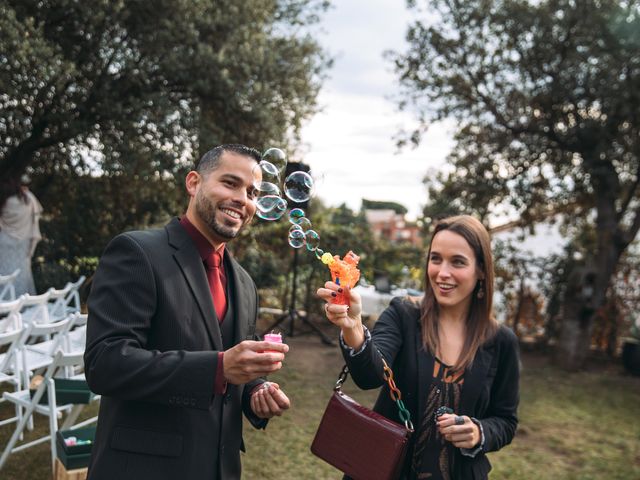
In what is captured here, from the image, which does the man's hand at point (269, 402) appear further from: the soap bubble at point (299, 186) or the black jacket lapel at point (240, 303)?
the soap bubble at point (299, 186)

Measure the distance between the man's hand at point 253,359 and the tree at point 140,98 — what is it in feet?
22.0

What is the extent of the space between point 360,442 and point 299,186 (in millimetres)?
1339

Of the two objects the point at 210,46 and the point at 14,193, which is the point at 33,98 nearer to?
the point at 14,193

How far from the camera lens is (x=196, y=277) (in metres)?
1.78

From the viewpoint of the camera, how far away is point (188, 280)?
5.73 ft

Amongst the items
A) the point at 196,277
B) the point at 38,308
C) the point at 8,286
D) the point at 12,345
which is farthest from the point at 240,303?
the point at 8,286

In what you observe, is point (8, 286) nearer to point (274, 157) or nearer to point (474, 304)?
point (274, 157)

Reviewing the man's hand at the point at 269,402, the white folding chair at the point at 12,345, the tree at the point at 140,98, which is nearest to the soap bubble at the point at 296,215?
the man's hand at the point at 269,402

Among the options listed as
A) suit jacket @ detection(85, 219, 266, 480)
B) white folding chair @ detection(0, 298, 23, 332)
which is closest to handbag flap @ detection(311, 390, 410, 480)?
suit jacket @ detection(85, 219, 266, 480)

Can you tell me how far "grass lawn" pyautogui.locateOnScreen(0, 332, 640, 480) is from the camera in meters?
4.67

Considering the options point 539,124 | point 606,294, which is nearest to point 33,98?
point 539,124

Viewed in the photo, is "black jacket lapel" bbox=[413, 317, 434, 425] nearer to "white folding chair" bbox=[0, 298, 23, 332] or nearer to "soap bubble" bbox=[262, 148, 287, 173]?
"soap bubble" bbox=[262, 148, 287, 173]

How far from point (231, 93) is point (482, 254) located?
7.09m

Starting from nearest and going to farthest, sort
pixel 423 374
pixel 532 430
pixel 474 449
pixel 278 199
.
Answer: pixel 474 449, pixel 423 374, pixel 278 199, pixel 532 430
